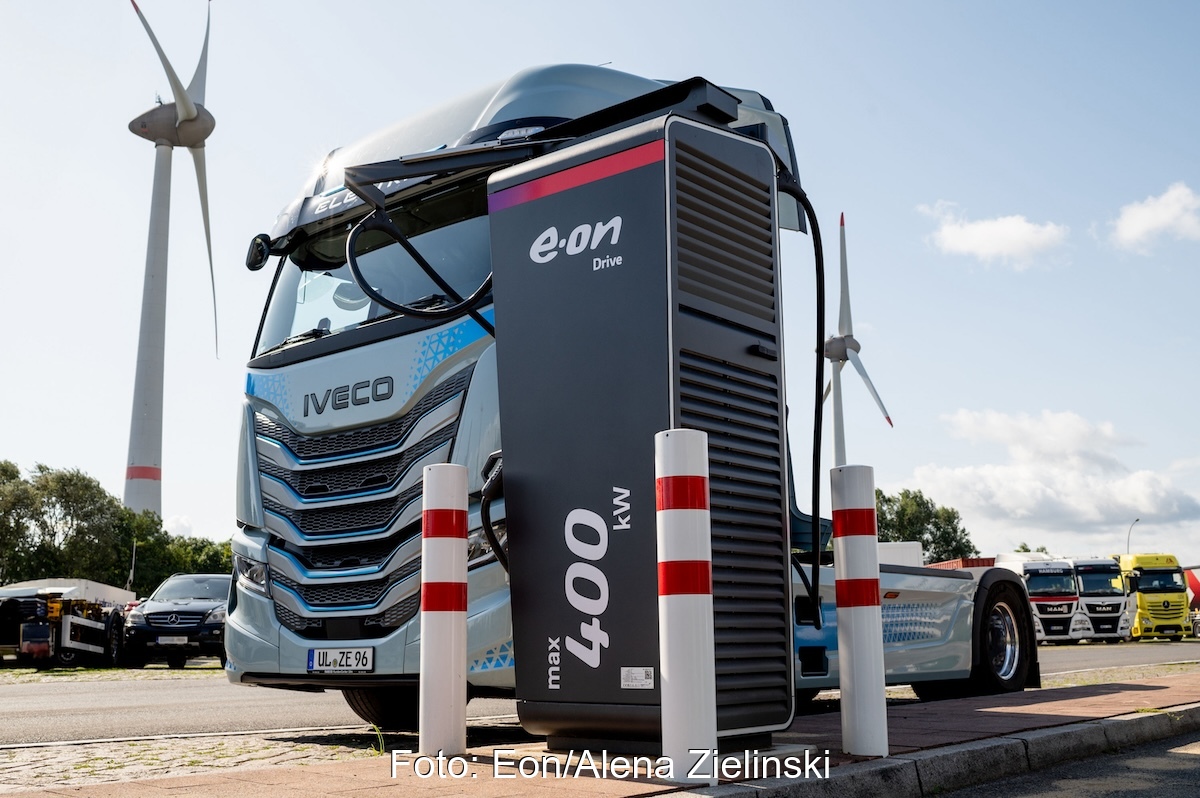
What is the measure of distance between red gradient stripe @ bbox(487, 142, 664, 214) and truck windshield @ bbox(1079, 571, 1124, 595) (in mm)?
28150

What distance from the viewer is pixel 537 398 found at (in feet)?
14.8

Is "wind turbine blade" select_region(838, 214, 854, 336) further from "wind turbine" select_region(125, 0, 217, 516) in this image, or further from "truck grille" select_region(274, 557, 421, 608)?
"wind turbine" select_region(125, 0, 217, 516)

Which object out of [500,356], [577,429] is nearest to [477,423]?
[500,356]

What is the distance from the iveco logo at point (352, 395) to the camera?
550 centimetres

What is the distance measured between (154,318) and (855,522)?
6080cm

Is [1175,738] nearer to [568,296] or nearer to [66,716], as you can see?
[568,296]

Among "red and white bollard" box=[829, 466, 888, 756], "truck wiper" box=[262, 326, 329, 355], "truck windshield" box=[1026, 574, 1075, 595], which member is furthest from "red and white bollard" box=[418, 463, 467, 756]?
"truck windshield" box=[1026, 574, 1075, 595]

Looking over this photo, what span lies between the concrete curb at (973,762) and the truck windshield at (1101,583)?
25258 mm

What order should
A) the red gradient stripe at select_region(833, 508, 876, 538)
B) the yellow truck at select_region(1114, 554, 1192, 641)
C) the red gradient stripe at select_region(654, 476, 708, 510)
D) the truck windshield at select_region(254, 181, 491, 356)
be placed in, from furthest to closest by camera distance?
1. the yellow truck at select_region(1114, 554, 1192, 641)
2. the truck windshield at select_region(254, 181, 491, 356)
3. the red gradient stripe at select_region(833, 508, 876, 538)
4. the red gradient stripe at select_region(654, 476, 708, 510)

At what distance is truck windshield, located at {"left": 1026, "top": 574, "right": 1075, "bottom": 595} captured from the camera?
95.1 feet

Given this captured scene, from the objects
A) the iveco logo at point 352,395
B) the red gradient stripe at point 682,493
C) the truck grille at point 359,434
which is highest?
the iveco logo at point 352,395

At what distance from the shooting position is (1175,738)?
572 cm

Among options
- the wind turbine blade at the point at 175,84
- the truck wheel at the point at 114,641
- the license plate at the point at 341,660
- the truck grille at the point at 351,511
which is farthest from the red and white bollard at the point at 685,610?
the wind turbine blade at the point at 175,84

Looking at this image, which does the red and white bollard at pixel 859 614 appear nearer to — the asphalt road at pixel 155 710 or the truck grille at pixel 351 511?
the truck grille at pixel 351 511
